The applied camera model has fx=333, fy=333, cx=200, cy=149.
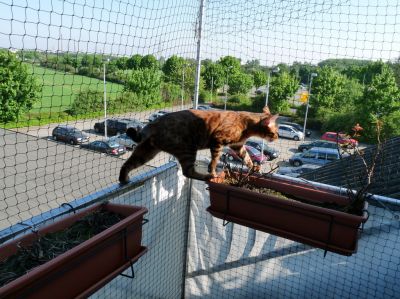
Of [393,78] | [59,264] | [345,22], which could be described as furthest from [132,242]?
[393,78]

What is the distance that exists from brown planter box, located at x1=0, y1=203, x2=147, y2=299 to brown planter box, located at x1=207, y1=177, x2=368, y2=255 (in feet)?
1.99

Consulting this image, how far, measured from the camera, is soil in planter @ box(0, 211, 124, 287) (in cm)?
115

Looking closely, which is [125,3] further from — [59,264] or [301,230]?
[301,230]

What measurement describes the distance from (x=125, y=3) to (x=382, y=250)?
2067 millimetres

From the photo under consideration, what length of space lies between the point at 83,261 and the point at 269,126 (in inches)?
63.9

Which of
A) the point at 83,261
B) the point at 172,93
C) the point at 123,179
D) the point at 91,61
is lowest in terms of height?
the point at 83,261

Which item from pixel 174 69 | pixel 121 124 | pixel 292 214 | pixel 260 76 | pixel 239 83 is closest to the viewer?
pixel 292 214

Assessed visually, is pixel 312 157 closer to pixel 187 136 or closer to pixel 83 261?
pixel 187 136

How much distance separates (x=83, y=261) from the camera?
1.25 m

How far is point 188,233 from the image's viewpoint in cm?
268

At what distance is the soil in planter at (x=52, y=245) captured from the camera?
115cm

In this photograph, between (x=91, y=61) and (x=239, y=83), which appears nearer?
(x=91, y=61)

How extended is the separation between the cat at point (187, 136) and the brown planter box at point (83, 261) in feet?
1.74

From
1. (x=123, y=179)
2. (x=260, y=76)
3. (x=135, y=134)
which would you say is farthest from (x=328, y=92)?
(x=123, y=179)
